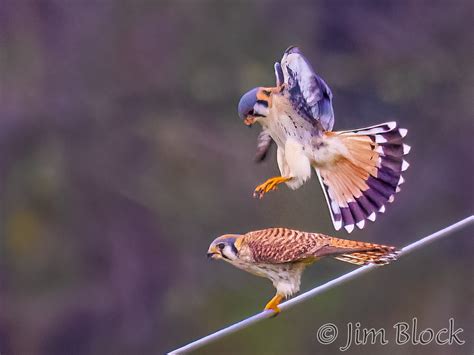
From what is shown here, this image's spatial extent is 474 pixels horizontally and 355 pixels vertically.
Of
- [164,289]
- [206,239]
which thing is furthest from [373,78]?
[164,289]

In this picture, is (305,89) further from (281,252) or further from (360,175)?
(281,252)

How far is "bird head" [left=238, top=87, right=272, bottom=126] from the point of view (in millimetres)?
3453

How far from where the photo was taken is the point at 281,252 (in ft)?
11.0

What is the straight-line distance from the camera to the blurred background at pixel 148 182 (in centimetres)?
347

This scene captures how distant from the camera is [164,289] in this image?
3488 millimetres

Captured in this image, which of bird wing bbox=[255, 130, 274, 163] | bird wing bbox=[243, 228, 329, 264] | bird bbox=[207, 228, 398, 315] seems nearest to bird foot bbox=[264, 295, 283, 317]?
bird bbox=[207, 228, 398, 315]

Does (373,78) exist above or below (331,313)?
above

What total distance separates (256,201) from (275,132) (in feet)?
0.85

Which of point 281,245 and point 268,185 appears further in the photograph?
point 268,185

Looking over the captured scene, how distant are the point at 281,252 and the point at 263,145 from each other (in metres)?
0.40

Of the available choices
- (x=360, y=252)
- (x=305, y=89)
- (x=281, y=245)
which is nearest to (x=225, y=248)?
(x=281, y=245)

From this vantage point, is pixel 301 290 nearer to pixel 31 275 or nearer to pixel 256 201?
pixel 256 201

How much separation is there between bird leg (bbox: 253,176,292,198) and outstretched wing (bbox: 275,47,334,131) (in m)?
0.23

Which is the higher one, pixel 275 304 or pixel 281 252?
pixel 281 252
